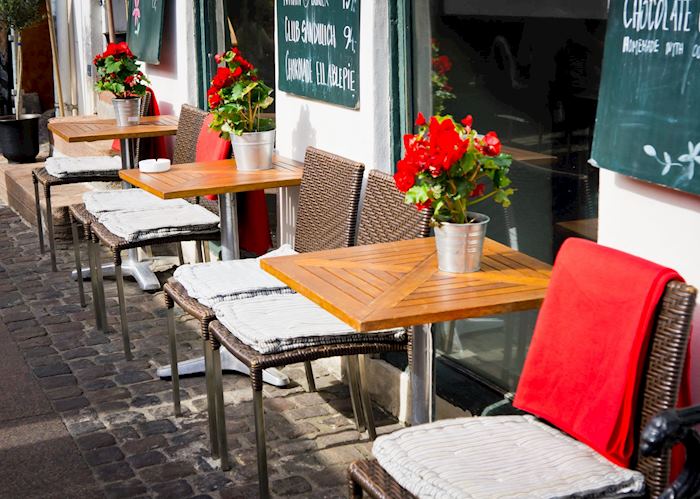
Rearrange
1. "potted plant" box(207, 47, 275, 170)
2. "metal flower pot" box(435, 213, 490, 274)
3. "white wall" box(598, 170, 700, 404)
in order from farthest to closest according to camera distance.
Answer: "potted plant" box(207, 47, 275, 170) < "metal flower pot" box(435, 213, 490, 274) < "white wall" box(598, 170, 700, 404)

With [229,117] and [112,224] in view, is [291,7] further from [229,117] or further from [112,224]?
[112,224]

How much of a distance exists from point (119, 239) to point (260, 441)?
6.20 feet

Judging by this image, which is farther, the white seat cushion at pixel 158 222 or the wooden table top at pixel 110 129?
the wooden table top at pixel 110 129

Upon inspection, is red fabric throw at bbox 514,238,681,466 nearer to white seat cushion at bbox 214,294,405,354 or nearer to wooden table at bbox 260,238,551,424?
wooden table at bbox 260,238,551,424

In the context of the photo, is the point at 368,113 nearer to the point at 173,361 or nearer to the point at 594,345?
the point at 173,361

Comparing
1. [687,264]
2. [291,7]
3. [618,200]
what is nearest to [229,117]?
[291,7]

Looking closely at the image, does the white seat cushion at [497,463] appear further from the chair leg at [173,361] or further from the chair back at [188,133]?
the chair back at [188,133]

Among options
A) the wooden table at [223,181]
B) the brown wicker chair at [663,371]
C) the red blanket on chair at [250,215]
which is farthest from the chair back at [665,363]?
the red blanket on chair at [250,215]

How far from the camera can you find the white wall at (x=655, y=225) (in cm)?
270

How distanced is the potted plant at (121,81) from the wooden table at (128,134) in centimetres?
9

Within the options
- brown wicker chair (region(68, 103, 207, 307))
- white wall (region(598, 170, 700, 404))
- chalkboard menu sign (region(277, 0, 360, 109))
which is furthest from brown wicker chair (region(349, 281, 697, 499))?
brown wicker chair (region(68, 103, 207, 307))

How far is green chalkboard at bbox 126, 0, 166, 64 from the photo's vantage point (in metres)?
6.96

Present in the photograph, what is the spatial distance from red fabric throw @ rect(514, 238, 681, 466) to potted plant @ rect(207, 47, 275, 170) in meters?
2.32

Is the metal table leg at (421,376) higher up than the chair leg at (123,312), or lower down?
higher up
